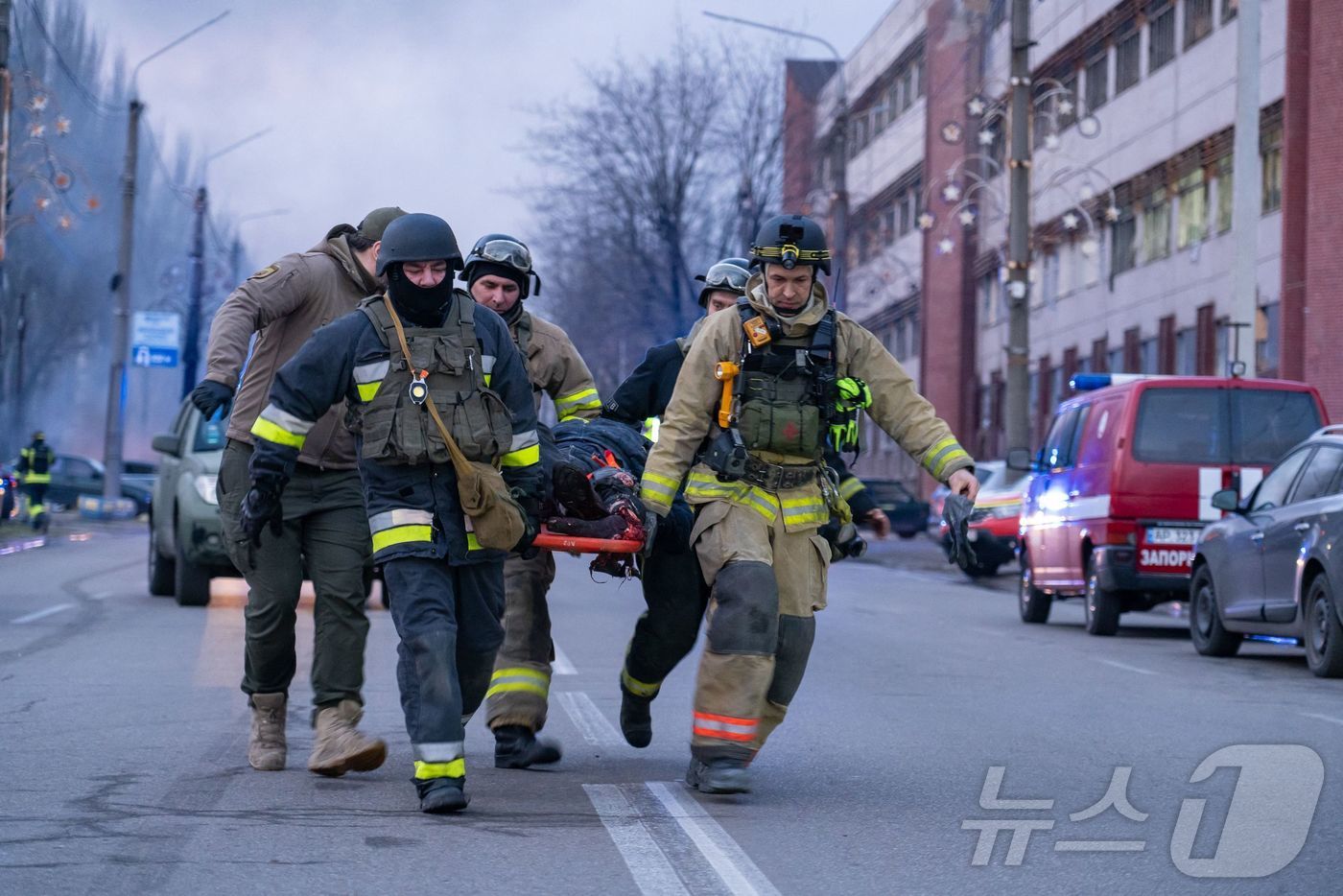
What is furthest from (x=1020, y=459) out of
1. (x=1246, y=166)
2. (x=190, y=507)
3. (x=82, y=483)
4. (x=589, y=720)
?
(x=82, y=483)

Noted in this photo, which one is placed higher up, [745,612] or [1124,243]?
[1124,243]

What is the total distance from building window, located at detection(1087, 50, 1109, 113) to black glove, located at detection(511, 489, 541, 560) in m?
36.7

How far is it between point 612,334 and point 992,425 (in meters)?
18.0

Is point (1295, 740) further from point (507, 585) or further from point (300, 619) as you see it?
point (300, 619)

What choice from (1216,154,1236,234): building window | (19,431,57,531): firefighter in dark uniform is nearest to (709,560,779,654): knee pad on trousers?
(1216,154,1236,234): building window

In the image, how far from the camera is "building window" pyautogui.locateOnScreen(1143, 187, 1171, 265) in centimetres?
3844

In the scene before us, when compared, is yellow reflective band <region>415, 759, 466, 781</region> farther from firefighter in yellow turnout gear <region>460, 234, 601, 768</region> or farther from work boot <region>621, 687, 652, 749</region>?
work boot <region>621, 687, 652, 749</region>

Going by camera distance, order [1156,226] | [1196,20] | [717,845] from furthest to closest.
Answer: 1. [1156,226]
2. [1196,20]
3. [717,845]

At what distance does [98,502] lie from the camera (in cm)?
4416

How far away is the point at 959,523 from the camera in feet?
24.8

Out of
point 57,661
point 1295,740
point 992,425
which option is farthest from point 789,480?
point 992,425

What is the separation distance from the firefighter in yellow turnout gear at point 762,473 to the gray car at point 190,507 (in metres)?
9.23

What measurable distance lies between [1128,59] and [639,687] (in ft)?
114

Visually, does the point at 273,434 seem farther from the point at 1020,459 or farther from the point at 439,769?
the point at 1020,459
